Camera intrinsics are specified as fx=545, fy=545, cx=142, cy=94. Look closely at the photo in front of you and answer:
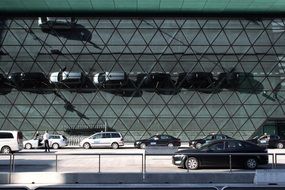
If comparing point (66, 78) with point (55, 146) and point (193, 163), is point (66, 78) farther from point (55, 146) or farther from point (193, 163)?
point (193, 163)

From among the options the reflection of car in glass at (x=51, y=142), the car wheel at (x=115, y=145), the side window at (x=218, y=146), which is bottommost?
the side window at (x=218, y=146)

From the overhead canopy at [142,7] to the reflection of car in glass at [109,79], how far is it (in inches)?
203

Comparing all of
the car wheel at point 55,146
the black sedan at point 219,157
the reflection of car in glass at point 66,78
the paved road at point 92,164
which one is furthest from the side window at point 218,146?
the reflection of car in glass at point 66,78

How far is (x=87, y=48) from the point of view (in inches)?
1845

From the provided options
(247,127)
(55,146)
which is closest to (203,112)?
(247,127)

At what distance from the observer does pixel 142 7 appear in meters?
45.1

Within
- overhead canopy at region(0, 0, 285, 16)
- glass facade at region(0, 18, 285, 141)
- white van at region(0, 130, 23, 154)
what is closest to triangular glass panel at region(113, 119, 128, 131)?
glass facade at region(0, 18, 285, 141)

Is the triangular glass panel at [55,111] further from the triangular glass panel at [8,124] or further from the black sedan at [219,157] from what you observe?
the black sedan at [219,157]

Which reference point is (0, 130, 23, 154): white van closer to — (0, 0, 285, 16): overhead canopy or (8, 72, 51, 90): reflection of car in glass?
(0, 0, 285, 16): overhead canopy

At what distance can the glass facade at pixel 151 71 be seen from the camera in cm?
4688

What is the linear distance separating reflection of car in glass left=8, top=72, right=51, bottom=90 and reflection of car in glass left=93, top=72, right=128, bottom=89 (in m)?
4.20

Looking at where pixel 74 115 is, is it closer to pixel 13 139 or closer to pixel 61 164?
pixel 13 139

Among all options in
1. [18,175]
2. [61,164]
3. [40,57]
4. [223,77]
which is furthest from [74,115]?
[18,175]

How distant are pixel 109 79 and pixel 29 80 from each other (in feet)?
22.4
